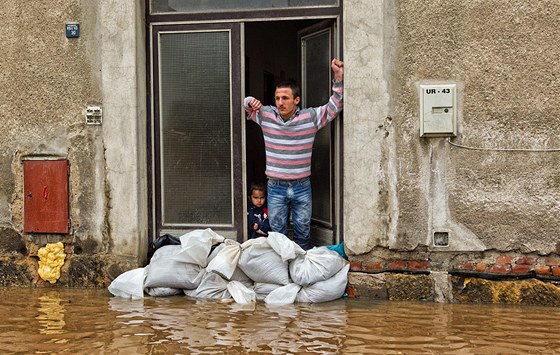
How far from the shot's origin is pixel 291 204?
6.23 metres

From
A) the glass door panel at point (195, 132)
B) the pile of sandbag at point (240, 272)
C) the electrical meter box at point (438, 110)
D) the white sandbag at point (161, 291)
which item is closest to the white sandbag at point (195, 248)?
the pile of sandbag at point (240, 272)

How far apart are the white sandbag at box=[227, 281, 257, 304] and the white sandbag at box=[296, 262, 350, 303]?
14.1 inches

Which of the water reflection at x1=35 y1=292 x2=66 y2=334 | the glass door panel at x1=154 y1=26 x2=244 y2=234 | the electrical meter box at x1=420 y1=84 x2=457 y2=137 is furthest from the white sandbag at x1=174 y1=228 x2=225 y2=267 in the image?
the electrical meter box at x1=420 y1=84 x2=457 y2=137

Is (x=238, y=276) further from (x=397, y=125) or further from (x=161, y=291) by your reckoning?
(x=397, y=125)

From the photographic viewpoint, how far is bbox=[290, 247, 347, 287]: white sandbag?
223 inches

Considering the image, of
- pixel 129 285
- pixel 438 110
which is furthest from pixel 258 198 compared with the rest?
pixel 438 110

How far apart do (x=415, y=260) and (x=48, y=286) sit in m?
→ 3.05

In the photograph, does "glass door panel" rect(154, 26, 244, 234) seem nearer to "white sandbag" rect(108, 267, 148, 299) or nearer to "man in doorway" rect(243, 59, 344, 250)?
"man in doorway" rect(243, 59, 344, 250)

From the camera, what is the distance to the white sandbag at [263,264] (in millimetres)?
5730

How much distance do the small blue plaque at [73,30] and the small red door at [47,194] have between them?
1.04 metres

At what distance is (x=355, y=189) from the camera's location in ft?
19.1

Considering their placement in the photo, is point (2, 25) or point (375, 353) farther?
point (2, 25)

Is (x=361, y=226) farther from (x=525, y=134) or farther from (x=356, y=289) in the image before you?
(x=525, y=134)

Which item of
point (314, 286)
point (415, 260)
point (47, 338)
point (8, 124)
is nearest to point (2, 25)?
point (8, 124)
